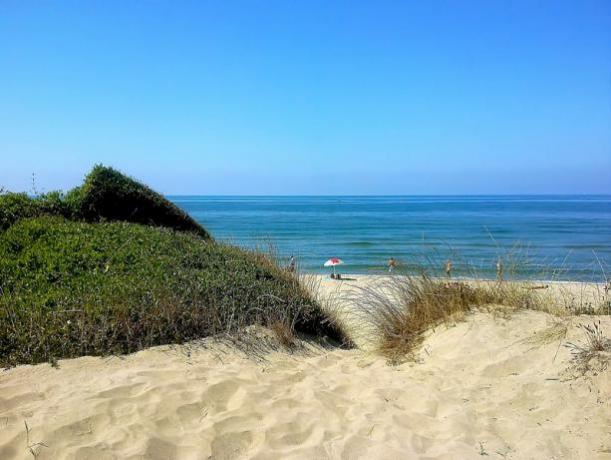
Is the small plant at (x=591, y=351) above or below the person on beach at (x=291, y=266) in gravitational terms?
below

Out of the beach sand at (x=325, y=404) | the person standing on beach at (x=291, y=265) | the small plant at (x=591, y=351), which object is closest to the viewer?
the beach sand at (x=325, y=404)

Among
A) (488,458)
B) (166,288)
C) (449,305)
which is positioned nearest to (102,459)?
(488,458)

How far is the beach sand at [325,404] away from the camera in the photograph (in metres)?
3.99

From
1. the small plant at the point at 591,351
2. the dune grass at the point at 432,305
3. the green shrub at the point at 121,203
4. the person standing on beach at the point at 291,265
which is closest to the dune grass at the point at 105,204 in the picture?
the green shrub at the point at 121,203

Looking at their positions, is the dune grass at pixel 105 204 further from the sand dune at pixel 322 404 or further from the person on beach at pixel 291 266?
the sand dune at pixel 322 404

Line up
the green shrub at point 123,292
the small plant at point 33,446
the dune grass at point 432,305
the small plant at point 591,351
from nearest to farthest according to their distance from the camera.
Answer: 1. the small plant at point 33,446
2. the small plant at point 591,351
3. the green shrub at point 123,292
4. the dune grass at point 432,305

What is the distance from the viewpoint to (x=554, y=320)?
6012 mm

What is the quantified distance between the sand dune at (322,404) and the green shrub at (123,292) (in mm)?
402

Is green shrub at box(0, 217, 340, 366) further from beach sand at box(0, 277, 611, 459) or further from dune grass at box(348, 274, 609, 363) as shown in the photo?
dune grass at box(348, 274, 609, 363)

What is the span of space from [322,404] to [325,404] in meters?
0.03

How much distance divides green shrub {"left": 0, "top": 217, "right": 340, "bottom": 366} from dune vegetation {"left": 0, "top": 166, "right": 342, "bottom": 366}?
1 cm

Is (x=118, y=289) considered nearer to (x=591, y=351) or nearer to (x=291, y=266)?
(x=291, y=266)

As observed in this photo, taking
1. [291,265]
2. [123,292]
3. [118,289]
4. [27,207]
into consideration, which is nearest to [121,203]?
[27,207]

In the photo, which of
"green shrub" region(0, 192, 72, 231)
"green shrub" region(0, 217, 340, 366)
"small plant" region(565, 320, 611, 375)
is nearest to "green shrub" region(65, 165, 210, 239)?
"green shrub" region(0, 192, 72, 231)
